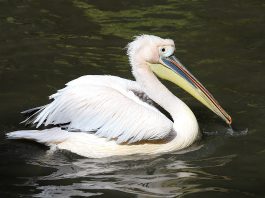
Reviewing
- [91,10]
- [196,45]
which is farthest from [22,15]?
[196,45]

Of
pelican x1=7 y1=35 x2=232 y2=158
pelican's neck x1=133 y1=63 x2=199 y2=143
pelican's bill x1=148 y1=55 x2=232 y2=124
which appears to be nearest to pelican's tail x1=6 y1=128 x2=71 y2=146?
pelican x1=7 y1=35 x2=232 y2=158

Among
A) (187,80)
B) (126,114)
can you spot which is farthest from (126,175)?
(187,80)

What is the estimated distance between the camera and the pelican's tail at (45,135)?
600 centimetres

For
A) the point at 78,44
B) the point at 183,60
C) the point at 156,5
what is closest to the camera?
the point at 183,60

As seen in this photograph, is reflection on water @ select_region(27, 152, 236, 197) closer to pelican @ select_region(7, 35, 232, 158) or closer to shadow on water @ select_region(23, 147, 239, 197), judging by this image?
shadow on water @ select_region(23, 147, 239, 197)

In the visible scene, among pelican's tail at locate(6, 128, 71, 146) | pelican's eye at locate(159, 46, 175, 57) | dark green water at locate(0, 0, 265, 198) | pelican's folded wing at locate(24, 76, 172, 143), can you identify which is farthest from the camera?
pelican's eye at locate(159, 46, 175, 57)

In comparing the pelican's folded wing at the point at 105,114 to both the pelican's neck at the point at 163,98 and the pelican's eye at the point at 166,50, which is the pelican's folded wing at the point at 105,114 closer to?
the pelican's neck at the point at 163,98

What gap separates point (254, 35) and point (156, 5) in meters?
1.89

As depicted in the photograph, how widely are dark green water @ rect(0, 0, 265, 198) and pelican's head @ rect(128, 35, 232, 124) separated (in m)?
0.37

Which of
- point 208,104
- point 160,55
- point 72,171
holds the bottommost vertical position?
point 72,171

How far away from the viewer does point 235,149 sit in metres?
5.95

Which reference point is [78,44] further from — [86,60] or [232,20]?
[232,20]

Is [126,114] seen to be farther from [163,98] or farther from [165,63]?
[165,63]

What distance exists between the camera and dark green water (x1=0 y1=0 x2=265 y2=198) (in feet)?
17.4
